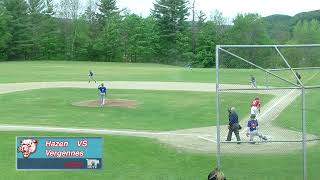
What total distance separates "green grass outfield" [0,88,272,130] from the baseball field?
5 cm

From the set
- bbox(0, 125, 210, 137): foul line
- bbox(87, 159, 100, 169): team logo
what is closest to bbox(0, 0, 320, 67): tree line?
bbox(0, 125, 210, 137): foul line

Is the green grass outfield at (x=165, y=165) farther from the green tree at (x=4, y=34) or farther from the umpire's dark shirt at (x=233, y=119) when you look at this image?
the green tree at (x=4, y=34)

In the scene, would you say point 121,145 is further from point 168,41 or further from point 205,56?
point 168,41

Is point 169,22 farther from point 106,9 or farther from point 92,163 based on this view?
point 92,163

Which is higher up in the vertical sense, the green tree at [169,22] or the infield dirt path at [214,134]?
the green tree at [169,22]

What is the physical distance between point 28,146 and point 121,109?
19602 millimetres

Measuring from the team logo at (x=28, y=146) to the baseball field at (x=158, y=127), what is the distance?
2899mm

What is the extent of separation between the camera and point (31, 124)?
85.3 ft

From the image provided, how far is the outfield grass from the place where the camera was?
24322 millimetres

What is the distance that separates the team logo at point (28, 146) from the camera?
12508 mm

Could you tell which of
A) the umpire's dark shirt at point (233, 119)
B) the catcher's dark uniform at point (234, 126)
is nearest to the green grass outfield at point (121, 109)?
the umpire's dark shirt at point (233, 119)
